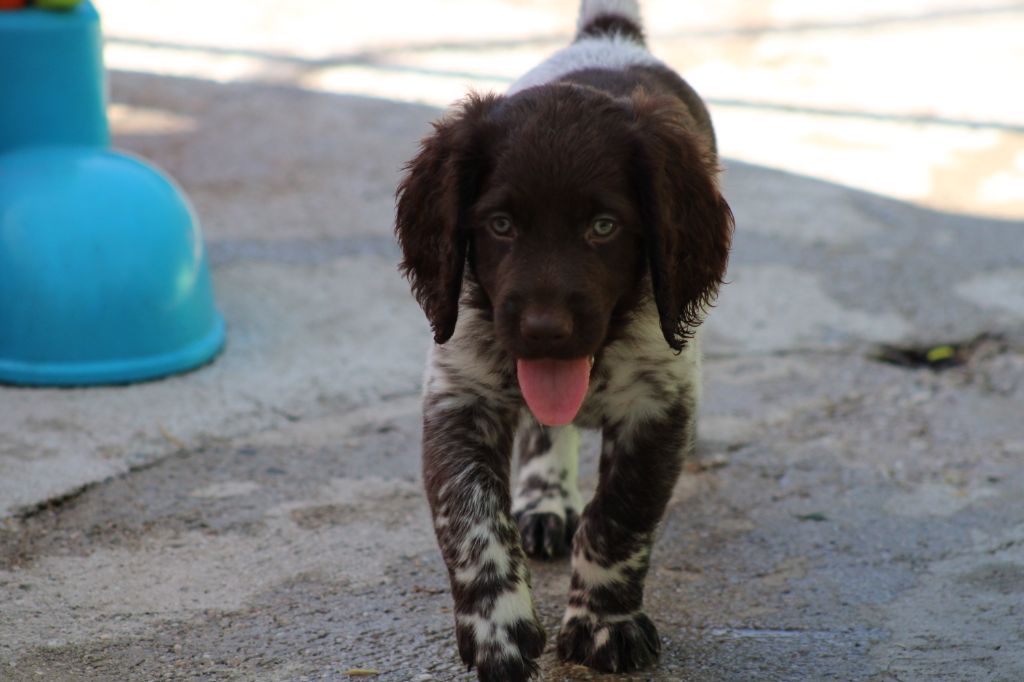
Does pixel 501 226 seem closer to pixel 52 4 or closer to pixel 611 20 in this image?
pixel 611 20

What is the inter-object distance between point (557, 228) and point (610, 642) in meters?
0.91

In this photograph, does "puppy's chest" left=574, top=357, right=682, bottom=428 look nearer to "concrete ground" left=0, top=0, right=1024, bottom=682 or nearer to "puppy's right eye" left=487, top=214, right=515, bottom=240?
"puppy's right eye" left=487, top=214, right=515, bottom=240

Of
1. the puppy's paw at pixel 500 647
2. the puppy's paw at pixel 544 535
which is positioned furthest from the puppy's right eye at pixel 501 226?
the puppy's paw at pixel 544 535

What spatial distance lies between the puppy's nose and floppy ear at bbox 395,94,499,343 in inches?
13.8

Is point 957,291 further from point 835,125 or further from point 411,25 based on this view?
point 411,25

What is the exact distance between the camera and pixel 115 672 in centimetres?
308

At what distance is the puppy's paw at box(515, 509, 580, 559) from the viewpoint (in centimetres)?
376

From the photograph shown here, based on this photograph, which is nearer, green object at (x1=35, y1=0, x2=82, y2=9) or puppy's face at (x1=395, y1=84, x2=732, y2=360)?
puppy's face at (x1=395, y1=84, x2=732, y2=360)

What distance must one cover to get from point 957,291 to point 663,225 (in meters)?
2.90

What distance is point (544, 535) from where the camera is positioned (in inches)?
148

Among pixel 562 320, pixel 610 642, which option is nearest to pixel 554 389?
pixel 562 320

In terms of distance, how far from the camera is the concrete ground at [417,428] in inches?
130

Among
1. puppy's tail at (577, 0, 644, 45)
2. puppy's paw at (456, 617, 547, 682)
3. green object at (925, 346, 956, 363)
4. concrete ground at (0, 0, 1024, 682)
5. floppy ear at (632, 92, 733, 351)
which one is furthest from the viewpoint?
green object at (925, 346, 956, 363)

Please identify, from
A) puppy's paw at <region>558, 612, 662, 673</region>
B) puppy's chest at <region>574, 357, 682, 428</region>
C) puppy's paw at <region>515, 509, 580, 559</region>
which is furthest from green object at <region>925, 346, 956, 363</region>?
puppy's paw at <region>558, 612, 662, 673</region>
